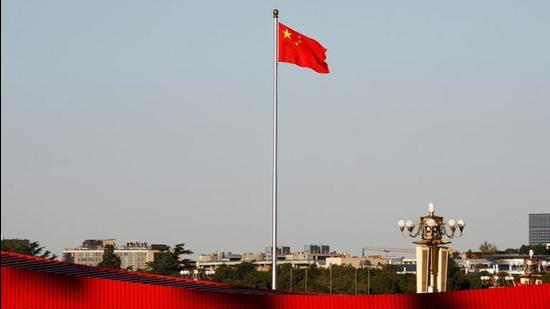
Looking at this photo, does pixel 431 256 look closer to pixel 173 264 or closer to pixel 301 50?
pixel 301 50

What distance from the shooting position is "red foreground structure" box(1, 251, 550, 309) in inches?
1041

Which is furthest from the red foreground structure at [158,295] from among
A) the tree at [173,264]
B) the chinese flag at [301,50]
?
the tree at [173,264]

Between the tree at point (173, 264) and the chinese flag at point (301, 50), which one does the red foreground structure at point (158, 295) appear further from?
the tree at point (173, 264)

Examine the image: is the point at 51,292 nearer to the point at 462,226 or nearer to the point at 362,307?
the point at 362,307

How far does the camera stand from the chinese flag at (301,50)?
4438cm

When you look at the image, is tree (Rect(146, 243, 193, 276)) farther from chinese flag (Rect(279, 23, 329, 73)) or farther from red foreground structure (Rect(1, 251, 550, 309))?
red foreground structure (Rect(1, 251, 550, 309))

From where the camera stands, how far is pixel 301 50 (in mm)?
44812

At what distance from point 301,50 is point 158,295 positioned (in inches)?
734

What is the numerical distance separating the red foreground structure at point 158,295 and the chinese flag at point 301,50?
15503 mm

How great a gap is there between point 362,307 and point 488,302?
8.78 feet

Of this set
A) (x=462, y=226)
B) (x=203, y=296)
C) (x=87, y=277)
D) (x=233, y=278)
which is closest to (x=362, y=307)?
(x=203, y=296)

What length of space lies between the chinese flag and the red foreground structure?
15.5 m

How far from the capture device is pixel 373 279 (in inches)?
6063

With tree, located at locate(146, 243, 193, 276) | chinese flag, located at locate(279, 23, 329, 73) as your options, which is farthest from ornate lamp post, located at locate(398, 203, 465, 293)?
tree, located at locate(146, 243, 193, 276)
